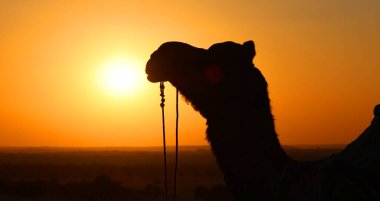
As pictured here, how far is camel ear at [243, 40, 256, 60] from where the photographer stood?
463 cm

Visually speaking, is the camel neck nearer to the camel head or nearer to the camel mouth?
the camel head

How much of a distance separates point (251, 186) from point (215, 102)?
2.49 feet

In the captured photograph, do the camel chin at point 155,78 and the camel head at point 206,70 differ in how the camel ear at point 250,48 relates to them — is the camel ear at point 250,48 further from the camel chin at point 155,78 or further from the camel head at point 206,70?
the camel chin at point 155,78

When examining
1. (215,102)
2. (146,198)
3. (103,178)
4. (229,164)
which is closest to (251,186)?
(229,164)

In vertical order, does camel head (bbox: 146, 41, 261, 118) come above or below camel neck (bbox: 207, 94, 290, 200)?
above

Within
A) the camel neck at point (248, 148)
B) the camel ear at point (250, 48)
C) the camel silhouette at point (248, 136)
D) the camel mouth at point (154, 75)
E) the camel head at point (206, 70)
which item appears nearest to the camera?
the camel silhouette at point (248, 136)

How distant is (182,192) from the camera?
155 ft

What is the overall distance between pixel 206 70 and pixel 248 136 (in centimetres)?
69

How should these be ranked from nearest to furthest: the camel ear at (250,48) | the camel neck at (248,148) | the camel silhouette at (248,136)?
the camel silhouette at (248,136) < the camel neck at (248,148) < the camel ear at (250,48)

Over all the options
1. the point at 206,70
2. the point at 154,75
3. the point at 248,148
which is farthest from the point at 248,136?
the point at 154,75

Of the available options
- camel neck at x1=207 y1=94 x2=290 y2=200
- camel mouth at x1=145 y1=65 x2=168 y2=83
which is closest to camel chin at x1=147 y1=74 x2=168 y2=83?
camel mouth at x1=145 y1=65 x2=168 y2=83

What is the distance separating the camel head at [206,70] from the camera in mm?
4480

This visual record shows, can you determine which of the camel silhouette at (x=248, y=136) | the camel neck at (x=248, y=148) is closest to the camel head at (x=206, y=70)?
the camel silhouette at (x=248, y=136)

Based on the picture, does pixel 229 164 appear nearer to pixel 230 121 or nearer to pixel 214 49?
pixel 230 121
